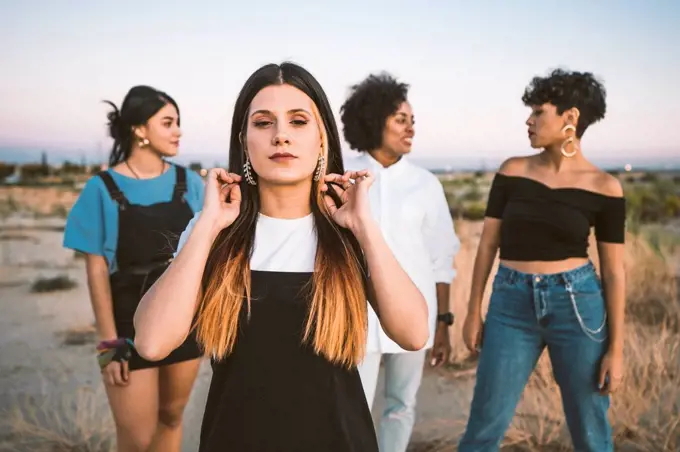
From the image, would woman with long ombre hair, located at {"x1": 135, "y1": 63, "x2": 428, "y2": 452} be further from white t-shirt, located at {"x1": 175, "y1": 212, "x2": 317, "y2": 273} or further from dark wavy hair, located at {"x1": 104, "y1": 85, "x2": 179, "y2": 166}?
dark wavy hair, located at {"x1": 104, "y1": 85, "x2": 179, "y2": 166}

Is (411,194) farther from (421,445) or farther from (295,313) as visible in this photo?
(421,445)

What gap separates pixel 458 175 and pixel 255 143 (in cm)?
3289

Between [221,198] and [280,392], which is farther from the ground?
[221,198]

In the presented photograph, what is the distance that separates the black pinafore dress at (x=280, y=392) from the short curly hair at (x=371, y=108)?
6.08 feet

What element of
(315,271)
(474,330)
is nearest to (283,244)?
(315,271)

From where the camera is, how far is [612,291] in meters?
2.77

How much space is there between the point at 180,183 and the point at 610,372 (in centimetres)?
187

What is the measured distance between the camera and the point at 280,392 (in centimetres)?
164

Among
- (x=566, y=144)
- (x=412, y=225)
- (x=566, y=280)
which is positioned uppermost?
(x=566, y=144)

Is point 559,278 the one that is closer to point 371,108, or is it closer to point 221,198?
point 371,108

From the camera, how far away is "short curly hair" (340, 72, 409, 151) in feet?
11.4

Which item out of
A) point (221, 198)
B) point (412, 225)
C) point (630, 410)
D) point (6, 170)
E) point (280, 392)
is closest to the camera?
point (280, 392)

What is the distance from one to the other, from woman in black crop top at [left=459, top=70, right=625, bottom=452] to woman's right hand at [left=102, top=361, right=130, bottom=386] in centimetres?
136

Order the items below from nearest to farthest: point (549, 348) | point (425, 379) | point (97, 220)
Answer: point (549, 348) → point (97, 220) → point (425, 379)
